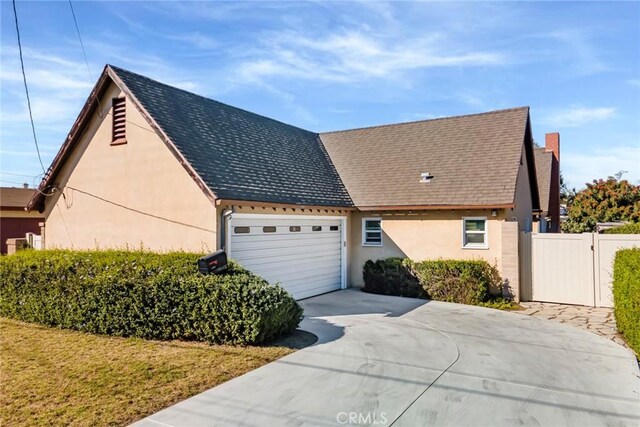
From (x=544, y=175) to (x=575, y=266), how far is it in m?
13.7

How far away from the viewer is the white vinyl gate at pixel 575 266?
458 inches

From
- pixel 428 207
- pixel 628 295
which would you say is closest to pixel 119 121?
pixel 428 207

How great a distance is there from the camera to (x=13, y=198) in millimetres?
25016

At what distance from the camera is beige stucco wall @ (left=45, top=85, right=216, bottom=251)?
34.6 feet

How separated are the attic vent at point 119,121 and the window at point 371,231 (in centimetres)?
839

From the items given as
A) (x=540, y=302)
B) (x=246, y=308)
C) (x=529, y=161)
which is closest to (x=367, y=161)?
(x=529, y=161)

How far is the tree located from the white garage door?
14.8 m

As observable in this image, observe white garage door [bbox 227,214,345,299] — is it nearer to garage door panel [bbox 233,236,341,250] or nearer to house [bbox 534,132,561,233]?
garage door panel [bbox 233,236,341,250]

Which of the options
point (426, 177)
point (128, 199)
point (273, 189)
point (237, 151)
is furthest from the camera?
point (426, 177)

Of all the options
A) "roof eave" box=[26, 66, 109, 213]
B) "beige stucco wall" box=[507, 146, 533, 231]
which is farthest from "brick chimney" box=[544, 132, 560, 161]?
"roof eave" box=[26, 66, 109, 213]

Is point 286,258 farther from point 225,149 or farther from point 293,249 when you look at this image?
point 225,149

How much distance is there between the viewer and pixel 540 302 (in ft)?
41.0

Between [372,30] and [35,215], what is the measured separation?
21.9 metres

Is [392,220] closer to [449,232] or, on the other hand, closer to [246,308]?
[449,232]
